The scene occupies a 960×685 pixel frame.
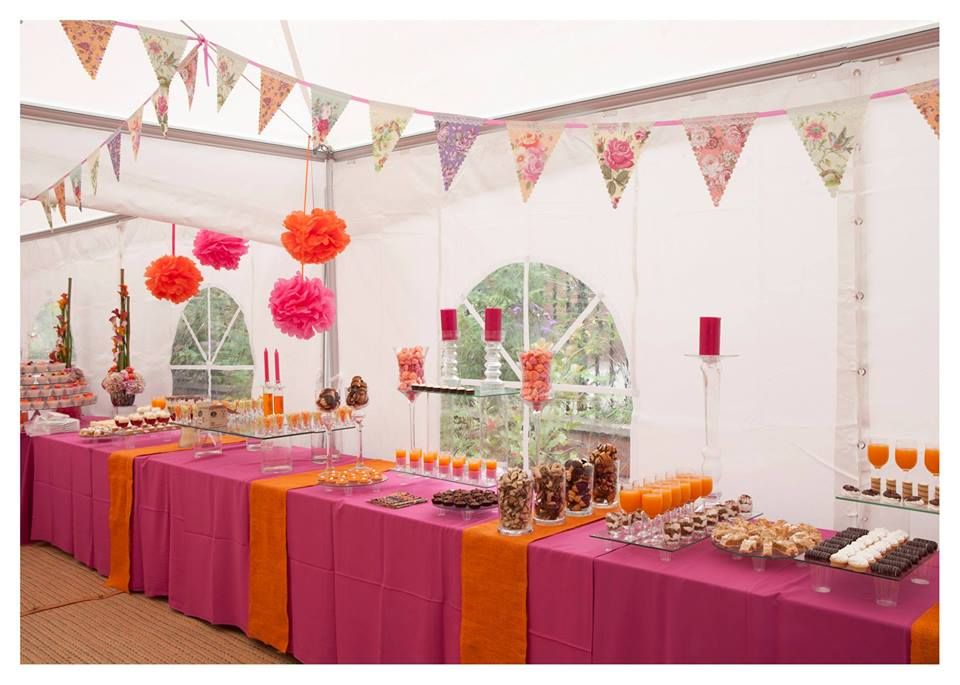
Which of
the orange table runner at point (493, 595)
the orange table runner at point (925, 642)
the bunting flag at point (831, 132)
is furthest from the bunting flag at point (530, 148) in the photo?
the orange table runner at point (925, 642)

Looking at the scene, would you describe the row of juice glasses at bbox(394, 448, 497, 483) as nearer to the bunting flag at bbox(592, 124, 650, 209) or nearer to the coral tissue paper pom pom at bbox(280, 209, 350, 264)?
the coral tissue paper pom pom at bbox(280, 209, 350, 264)

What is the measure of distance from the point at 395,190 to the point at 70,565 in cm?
296

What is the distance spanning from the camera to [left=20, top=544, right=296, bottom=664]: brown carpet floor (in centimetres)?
323

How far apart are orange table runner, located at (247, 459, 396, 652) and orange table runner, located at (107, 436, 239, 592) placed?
42.5 inches

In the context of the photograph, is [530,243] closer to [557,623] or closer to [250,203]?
[250,203]

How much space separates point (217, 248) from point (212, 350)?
1.96 metres

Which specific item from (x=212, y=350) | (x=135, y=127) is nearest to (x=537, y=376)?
(x=135, y=127)

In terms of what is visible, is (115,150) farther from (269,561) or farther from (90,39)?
(269,561)

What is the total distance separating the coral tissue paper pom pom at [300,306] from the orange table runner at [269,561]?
2.20 ft

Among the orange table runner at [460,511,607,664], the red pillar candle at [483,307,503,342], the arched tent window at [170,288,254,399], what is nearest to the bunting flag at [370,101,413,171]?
the red pillar candle at [483,307,503,342]

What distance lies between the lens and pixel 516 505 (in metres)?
2.44

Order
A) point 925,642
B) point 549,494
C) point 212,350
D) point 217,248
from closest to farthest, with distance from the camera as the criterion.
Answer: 1. point 925,642
2. point 549,494
3. point 217,248
4. point 212,350

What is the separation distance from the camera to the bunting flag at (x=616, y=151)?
2789 mm

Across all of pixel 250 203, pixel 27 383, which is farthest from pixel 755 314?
pixel 27 383
